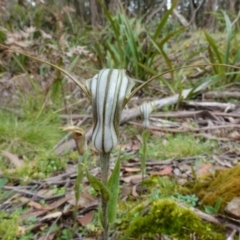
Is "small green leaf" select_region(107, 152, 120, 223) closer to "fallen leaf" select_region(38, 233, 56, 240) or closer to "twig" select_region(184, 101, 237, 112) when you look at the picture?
"fallen leaf" select_region(38, 233, 56, 240)

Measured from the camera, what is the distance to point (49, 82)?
2744 mm

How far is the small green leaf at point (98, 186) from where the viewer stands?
2.45 ft

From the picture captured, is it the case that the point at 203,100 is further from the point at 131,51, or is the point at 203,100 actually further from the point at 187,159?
the point at 187,159

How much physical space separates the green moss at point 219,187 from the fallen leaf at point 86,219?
371 mm

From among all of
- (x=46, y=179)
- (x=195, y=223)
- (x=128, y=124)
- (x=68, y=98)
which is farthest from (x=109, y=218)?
(x=68, y=98)

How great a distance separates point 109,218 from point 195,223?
354 millimetres

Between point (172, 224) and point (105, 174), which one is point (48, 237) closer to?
point (172, 224)

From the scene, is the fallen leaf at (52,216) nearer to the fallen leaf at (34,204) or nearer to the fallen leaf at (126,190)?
the fallen leaf at (34,204)

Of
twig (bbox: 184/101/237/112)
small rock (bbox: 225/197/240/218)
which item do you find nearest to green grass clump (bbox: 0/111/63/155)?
twig (bbox: 184/101/237/112)

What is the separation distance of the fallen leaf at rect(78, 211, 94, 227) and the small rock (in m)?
0.45

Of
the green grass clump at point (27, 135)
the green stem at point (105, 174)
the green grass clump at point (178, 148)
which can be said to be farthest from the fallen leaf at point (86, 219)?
the green grass clump at point (27, 135)

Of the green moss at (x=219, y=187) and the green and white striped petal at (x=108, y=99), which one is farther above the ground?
the green and white striped petal at (x=108, y=99)

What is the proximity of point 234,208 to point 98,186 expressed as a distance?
0.52 m

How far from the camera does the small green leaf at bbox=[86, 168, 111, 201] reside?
75cm
